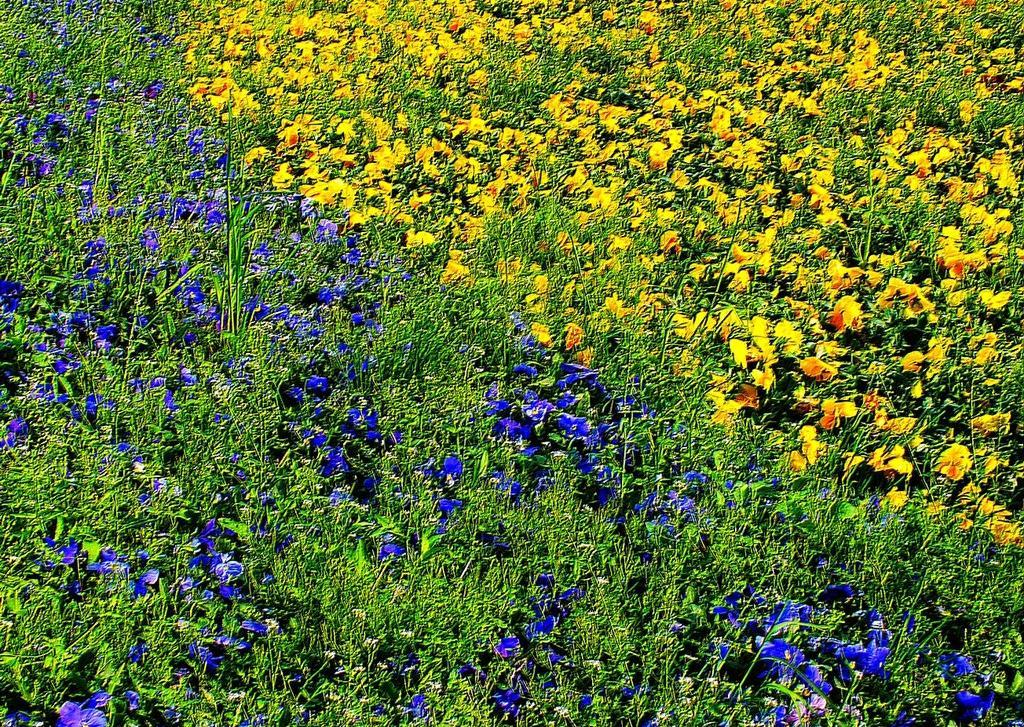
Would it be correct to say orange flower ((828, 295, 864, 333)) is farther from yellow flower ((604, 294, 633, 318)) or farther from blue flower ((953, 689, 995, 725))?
blue flower ((953, 689, 995, 725))

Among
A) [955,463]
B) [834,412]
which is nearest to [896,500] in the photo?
[955,463]

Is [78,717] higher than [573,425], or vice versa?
[573,425]

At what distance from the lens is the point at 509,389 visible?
109 inches

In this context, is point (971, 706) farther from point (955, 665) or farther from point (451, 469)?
point (451, 469)

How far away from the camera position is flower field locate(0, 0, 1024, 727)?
A: 2.08 meters

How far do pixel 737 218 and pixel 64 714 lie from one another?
8.37 ft

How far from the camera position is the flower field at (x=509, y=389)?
208 cm

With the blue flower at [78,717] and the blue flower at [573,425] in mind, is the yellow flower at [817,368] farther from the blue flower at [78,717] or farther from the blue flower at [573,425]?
the blue flower at [78,717]

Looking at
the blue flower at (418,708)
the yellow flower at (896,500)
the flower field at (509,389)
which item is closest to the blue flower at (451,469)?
the flower field at (509,389)

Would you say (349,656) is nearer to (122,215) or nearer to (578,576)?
(578,576)

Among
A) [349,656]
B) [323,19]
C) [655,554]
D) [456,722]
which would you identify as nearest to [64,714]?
[349,656]

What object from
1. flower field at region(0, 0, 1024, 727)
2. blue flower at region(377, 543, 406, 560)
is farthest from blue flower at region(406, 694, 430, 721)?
blue flower at region(377, 543, 406, 560)

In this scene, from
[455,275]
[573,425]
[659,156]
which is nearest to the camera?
[573,425]

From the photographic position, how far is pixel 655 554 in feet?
7.57
